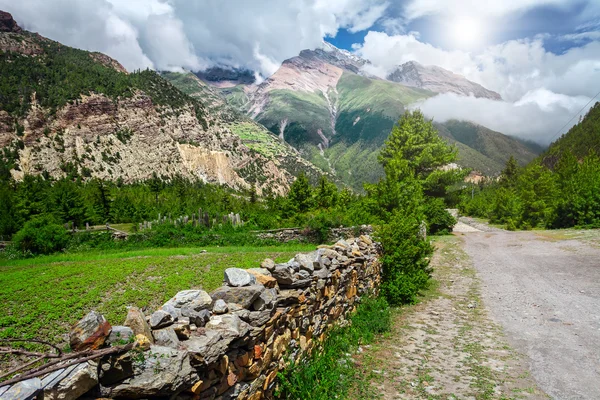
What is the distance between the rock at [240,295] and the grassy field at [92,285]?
164 inches

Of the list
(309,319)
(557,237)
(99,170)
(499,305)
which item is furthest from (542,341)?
(99,170)

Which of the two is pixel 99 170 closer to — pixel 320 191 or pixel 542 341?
pixel 320 191

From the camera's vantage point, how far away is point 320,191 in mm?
29578

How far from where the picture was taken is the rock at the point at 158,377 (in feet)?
7.85

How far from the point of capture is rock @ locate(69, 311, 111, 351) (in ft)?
7.61

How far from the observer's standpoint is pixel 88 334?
2350mm

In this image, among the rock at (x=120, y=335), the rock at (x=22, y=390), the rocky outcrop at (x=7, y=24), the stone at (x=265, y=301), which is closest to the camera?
the rock at (x=22, y=390)

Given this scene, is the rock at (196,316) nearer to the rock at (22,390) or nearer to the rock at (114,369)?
the rock at (114,369)

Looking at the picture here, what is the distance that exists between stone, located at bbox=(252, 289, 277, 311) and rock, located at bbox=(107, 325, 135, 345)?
1.83m

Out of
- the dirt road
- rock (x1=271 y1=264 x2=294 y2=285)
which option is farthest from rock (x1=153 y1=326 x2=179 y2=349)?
the dirt road

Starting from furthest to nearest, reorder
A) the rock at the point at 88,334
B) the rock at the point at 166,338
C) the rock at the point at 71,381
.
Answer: the rock at the point at 166,338
the rock at the point at 88,334
the rock at the point at 71,381

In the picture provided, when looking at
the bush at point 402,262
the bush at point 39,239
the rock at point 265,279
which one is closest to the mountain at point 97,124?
the bush at point 39,239

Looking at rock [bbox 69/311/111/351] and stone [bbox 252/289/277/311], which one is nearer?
rock [bbox 69/311/111/351]

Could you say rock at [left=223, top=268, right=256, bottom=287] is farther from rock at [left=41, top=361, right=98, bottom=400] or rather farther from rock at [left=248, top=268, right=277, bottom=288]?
rock at [left=41, top=361, right=98, bottom=400]
